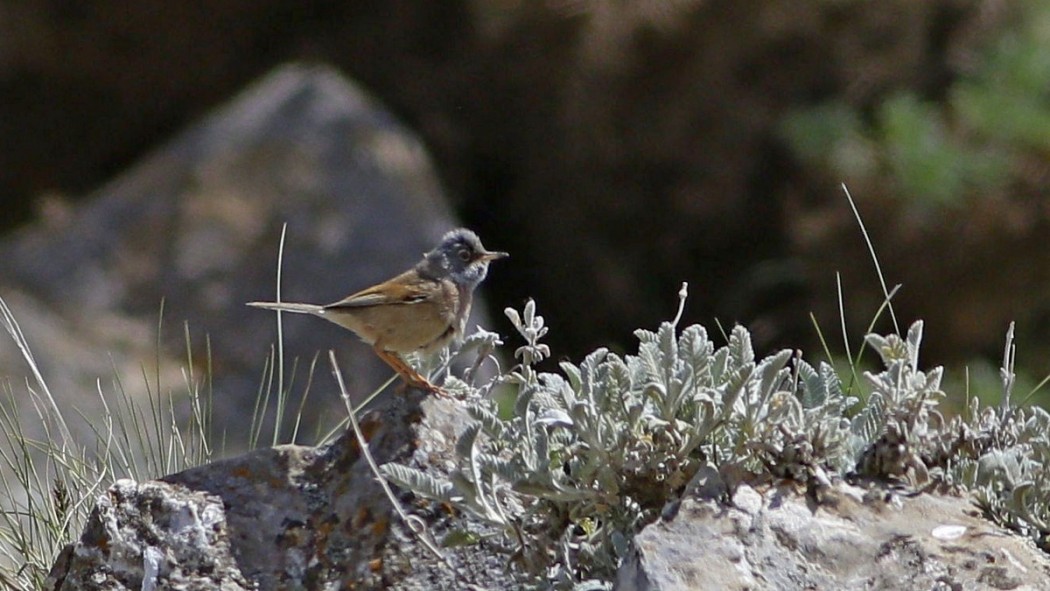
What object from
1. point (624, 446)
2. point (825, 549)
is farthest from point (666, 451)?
point (825, 549)

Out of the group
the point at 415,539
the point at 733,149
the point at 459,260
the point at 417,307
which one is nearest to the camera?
the point at 415,539

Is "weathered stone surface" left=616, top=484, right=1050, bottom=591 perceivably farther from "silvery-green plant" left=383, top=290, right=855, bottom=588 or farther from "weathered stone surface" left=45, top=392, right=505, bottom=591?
"weathered stone surface" left=45, top=392, right=505, bottom=591

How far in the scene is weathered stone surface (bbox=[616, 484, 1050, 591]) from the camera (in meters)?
2.87

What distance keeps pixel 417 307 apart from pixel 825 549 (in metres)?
2.02

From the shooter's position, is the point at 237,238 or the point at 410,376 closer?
the point at 410,376

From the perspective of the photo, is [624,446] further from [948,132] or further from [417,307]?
[948,132]

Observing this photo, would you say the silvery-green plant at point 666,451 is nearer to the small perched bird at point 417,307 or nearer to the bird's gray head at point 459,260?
the small perched bird at point 417,307

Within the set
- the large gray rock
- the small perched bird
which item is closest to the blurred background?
the large gray rock

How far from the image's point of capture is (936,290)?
33.8ft

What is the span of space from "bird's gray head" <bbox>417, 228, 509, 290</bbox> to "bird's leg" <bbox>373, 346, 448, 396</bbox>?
47 cm

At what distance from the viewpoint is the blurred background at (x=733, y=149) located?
10242 mm

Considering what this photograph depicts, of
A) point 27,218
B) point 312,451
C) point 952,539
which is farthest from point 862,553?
point 27,218

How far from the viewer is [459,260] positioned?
514cm

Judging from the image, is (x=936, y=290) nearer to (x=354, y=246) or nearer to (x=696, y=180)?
(x=696, y=180)
